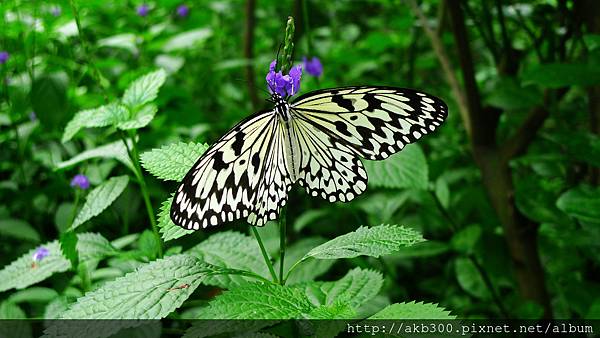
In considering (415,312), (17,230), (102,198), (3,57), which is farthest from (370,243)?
(3,57)

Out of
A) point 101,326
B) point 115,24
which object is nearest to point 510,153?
point 101,326

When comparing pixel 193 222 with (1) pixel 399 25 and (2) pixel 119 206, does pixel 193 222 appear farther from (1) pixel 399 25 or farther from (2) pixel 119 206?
(1) pixel 399 25

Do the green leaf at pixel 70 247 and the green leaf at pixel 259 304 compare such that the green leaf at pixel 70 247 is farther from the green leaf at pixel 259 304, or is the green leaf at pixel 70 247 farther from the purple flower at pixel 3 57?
the purple flower at pixel 3 57

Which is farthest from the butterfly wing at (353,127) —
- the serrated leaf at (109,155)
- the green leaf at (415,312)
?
the serrated leaf at (109,155)

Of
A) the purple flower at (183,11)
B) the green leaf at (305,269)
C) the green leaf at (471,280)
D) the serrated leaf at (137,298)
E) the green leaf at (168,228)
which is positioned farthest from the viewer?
the purple flower at (183,11)

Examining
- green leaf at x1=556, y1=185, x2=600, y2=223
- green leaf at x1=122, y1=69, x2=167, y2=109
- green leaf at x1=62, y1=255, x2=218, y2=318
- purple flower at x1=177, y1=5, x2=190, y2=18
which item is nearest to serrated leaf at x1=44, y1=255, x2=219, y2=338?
green leaf at x1=62, y1=255, x2=218, y2=318

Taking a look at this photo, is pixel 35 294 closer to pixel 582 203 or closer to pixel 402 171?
pixel 402 171

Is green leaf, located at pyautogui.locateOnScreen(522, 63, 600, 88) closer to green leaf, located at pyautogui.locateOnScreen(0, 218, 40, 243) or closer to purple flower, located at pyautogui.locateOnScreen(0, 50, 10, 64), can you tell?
green leaf, located at pyautogui.locateOnScreen(0, 218, 40, 243)
